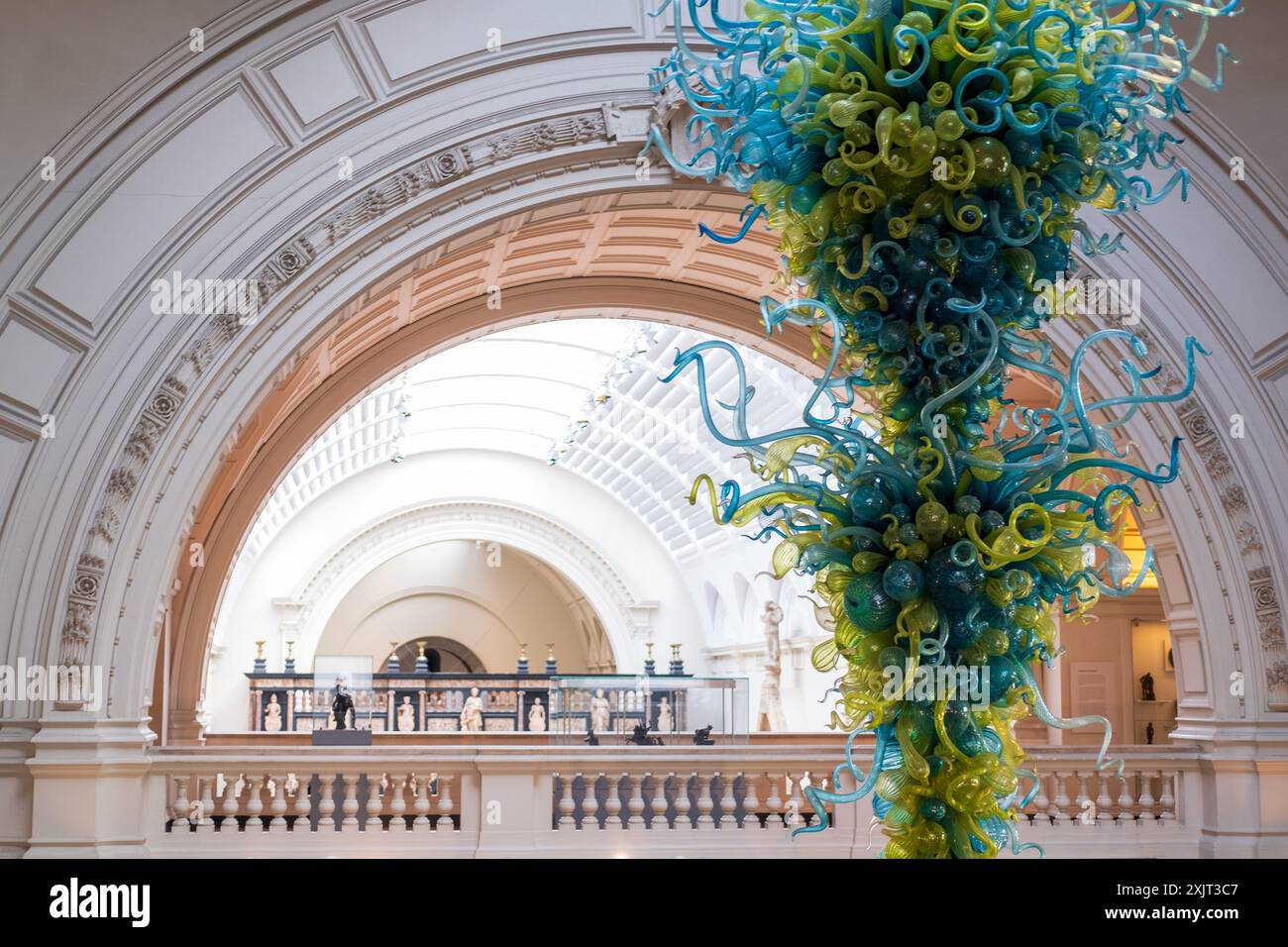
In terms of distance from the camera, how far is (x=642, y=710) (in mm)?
12633

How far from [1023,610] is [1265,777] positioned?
30.2ft

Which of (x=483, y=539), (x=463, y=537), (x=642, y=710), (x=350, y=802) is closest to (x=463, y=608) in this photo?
(x=463, y=537)

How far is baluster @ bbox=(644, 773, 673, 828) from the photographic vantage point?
9977 millimetres

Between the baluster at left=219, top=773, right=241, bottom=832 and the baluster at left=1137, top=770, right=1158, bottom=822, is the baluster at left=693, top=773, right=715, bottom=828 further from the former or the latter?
the baluster at left=1137, top=770, right=1158, bottom=822

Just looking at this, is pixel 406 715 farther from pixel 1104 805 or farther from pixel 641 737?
pixel 1104 805

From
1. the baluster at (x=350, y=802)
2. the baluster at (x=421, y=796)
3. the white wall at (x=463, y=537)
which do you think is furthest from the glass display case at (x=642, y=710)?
the white wall at (x=463, y=537)

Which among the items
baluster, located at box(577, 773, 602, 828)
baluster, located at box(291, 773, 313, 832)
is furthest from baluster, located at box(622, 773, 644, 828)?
baluster, located at box(291, 773, 313, 832)

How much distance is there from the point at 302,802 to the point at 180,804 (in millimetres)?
885

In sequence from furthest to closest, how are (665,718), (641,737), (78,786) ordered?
(665,718) < (641,737) < (78,786)

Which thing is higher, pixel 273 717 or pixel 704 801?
pixel 273 717

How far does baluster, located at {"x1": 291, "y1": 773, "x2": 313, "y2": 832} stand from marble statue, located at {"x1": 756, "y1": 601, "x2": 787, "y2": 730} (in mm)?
15907

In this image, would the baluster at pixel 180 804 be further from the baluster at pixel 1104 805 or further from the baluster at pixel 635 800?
the baluster at pixel 1104 805

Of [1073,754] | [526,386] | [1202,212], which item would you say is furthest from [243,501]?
[526,386]

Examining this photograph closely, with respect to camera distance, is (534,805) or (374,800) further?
(534,805)
